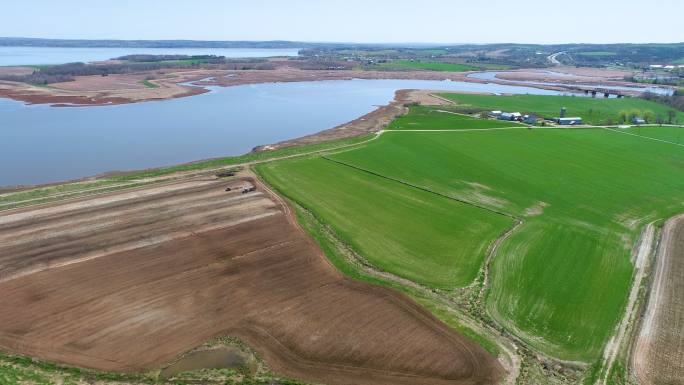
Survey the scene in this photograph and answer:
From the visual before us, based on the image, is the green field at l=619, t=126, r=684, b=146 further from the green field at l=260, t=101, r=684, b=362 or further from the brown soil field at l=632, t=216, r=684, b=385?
the brown soil field at l=632, t=216, r=684, b=385

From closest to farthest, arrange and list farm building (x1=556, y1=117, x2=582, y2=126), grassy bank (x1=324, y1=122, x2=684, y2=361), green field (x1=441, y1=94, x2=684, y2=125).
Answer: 1. grassy bank (x1=324, y1=122, x2=684, y2=361)
2. farm building (x1=556, y1=117, x2=582, y2=126)
3. green field (x1=441, y1=94, x2=684, y2=125)

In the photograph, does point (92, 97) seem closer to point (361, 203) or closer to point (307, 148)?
point (307, 148)

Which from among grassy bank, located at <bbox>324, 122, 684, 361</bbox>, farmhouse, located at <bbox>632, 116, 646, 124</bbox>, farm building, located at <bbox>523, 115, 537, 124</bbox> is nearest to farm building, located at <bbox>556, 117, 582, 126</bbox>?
farm building, located at <bbox>523, 115, 537, 124</bbox>

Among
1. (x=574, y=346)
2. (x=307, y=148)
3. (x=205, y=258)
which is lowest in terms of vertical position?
(x=574, y=346)

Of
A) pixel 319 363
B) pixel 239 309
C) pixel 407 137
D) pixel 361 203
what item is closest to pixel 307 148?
pixel 407 137

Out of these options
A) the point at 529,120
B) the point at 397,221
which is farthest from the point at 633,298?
the point at 529,120
